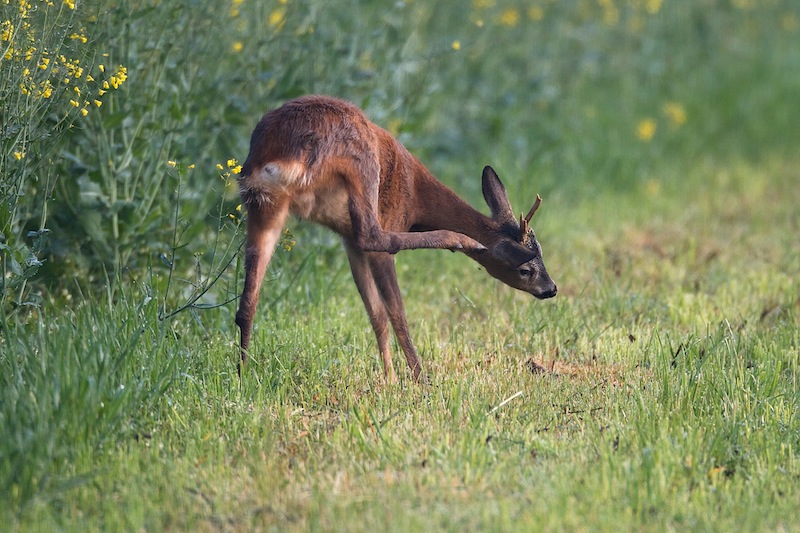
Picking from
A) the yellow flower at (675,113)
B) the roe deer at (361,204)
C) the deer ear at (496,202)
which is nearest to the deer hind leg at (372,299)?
the roe deer at (361,204)

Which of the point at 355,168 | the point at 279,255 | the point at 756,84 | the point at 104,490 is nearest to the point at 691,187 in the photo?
the point at 756,84

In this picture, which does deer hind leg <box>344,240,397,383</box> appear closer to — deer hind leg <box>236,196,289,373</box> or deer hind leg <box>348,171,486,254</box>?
deer hind leg <box>348,171,486,254</box>

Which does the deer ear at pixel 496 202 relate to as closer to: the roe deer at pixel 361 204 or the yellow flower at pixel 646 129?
the roe deer at pixel 361 204

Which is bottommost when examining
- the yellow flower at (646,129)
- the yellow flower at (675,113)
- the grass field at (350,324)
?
the grass field at (350,324)

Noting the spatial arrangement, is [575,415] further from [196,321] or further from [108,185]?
[108,185]

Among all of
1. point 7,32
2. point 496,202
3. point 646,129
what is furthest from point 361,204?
point 646,129

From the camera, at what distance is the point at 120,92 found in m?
6.05

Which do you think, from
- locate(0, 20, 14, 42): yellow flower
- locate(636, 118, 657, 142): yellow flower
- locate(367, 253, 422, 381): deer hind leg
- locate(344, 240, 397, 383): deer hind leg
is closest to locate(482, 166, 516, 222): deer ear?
locate(367, 253, 422, 381): deer hind leg

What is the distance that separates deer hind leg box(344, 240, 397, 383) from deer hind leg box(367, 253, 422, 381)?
3 centimetres

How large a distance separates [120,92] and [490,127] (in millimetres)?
4679

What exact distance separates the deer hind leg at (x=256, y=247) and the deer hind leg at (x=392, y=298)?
68 centimetres

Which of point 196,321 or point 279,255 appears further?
point 279,255

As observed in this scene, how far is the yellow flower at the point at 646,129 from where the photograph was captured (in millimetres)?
10836

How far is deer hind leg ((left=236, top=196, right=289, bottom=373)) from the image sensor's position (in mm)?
5062
